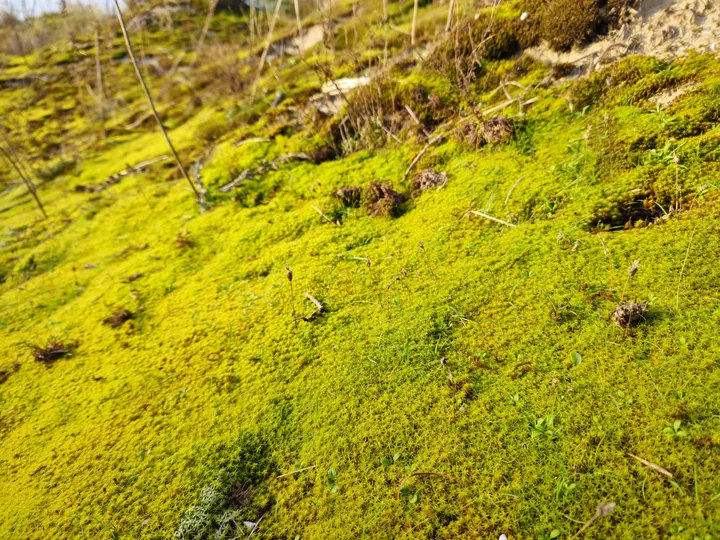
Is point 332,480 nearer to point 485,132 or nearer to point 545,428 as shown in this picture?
point 545,428

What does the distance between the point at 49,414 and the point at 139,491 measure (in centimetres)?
161

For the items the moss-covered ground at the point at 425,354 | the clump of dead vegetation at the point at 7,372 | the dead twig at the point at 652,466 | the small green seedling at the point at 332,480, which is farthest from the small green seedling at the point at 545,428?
the clump of dead vegetation at the point at 7,372

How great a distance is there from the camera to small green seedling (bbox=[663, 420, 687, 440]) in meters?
1.84

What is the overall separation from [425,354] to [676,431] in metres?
1.43

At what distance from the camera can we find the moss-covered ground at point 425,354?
197 centimetres

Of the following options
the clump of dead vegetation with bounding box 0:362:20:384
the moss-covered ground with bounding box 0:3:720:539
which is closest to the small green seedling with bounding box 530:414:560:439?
the moss-covered ground with bounding box 0:3:720:539

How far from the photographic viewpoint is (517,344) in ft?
8.38

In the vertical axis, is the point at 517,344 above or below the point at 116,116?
below

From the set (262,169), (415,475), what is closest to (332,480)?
(415,475)

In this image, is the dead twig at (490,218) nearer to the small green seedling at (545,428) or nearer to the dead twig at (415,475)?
the small green seedling at (545,428)

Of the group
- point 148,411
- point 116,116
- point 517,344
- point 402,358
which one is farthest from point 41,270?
point 116,116

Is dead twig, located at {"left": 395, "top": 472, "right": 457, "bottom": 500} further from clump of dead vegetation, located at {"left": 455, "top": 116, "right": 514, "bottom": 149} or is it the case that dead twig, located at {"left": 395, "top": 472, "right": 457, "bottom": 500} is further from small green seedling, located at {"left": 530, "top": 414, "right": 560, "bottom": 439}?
clump of dead vegetation, located at {"left": 455, "top": 116, "right": 514, "bottom": 149}

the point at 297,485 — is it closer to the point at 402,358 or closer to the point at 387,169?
the point at 402,358

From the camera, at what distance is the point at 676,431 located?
187 cm
